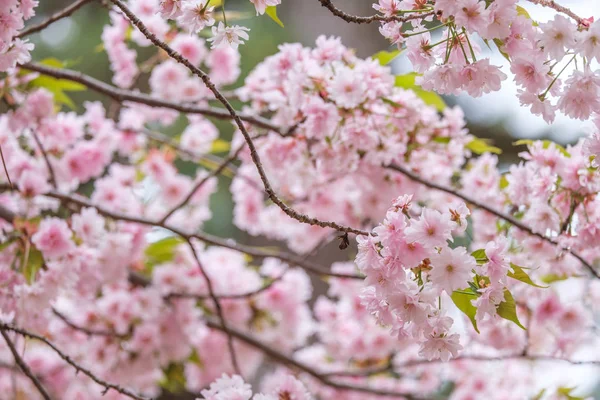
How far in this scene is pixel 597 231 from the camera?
966 millimetres

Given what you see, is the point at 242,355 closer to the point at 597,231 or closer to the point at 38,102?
the point at 38,102

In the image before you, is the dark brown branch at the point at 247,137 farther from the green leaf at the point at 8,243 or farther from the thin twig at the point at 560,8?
the green leaf at the point at 8,243

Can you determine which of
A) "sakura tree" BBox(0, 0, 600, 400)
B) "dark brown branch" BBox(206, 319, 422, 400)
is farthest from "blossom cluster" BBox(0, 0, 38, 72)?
"dark brown branch" BBox(206, 319, 422, 400)

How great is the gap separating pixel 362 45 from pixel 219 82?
3.43 feet

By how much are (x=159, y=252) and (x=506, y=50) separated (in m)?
1.32

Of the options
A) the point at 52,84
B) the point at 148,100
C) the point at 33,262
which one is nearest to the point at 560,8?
the point at 148,100

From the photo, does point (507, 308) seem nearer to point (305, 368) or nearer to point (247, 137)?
point (247, 137)

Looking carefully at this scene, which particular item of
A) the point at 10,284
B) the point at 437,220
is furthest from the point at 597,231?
the point at 10,284

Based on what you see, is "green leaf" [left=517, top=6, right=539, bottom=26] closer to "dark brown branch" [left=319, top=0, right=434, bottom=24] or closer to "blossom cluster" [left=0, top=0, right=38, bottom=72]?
"dark brown branch" [left=319, top=0, right=434, bottom=24]

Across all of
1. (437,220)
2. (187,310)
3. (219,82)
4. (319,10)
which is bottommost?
(437,220)

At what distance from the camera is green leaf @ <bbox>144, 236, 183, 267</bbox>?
1.75m

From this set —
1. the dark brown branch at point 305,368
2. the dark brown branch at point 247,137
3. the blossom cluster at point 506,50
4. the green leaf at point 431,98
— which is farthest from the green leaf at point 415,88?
the dark brown branch at point 305,368

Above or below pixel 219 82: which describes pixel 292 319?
below

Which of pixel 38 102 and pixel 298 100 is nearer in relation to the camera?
pixel 298 100
